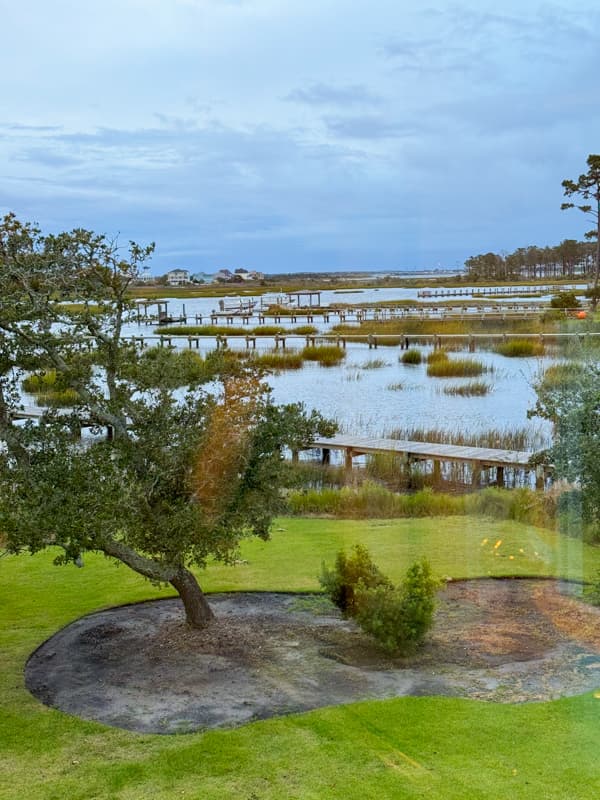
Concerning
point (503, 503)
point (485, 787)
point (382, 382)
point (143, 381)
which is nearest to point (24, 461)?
point (143, 381)

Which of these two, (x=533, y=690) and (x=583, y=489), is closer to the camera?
(x=533, y=690)

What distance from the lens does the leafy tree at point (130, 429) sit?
5625mm

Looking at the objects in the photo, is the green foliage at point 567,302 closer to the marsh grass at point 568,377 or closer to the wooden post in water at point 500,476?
the wooden post in water at point 500,476

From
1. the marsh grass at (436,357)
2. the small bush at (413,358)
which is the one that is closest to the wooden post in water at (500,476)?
the marsh grass at (436,357)

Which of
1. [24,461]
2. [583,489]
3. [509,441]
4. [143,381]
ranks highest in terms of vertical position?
[143,381]

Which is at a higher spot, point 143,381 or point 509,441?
point 143,381

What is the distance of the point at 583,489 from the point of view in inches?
260

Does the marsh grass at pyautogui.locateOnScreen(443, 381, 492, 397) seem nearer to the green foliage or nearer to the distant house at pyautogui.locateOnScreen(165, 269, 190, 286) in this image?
the green foliage

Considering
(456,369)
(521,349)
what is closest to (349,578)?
(456,369)

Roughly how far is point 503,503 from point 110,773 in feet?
24.3

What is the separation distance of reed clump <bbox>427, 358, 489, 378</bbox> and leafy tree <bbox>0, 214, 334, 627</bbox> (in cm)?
2303

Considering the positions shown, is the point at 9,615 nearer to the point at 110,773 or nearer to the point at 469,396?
the point at 110,773

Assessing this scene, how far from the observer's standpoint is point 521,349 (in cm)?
3269

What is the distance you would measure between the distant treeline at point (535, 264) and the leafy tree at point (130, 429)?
45.5 m
